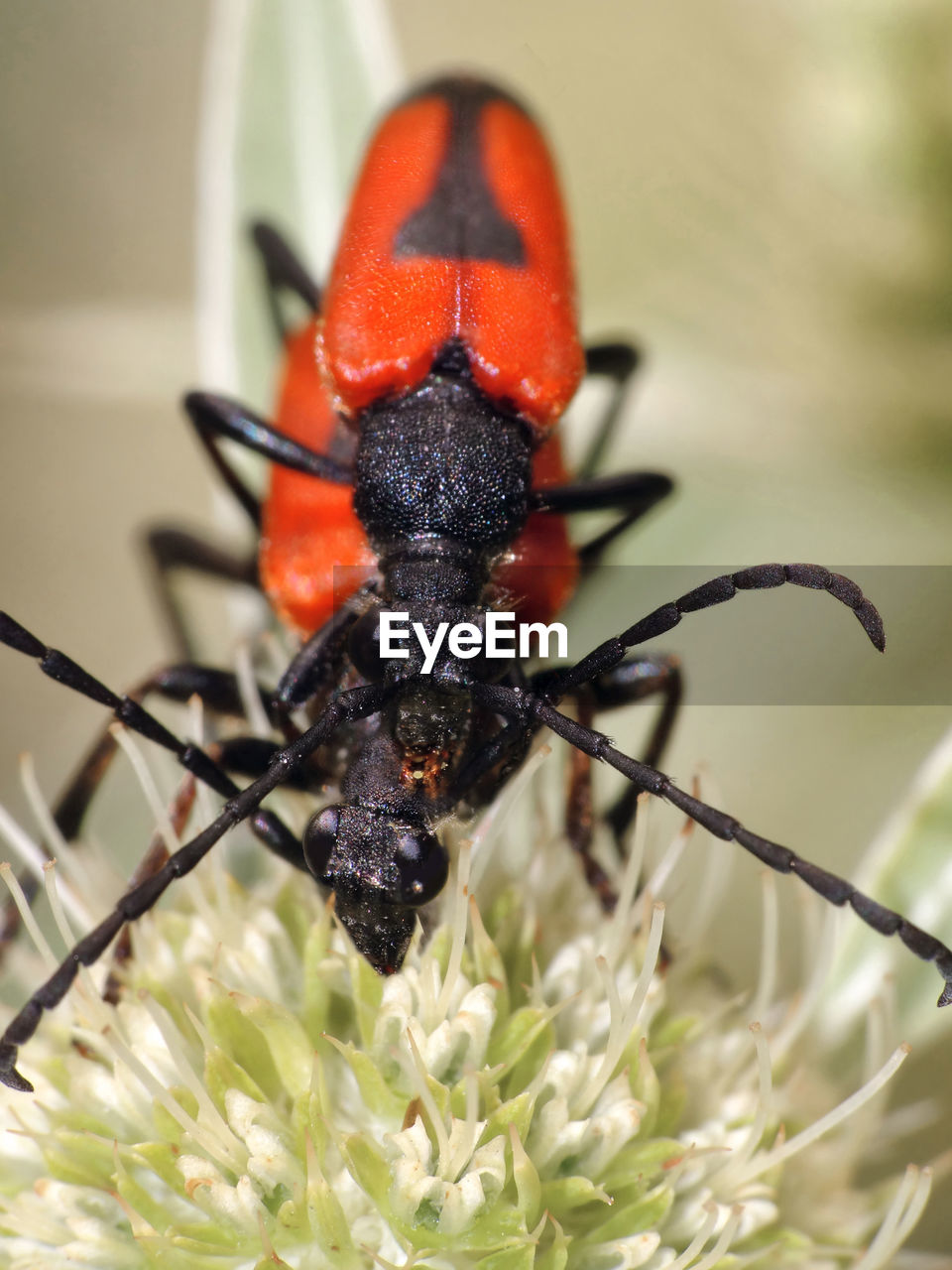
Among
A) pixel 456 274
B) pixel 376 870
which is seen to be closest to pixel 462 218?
pixel 456 274

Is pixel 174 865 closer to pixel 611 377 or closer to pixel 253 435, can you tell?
pixel 253 435

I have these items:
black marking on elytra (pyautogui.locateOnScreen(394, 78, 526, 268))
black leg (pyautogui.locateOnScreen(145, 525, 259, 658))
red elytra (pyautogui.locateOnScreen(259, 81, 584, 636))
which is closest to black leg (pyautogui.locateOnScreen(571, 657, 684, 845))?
red elytra (pyautogui.locateOnScreen(259, 81, 584, 636))

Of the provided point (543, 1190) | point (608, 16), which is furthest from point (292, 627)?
point (608, 16)

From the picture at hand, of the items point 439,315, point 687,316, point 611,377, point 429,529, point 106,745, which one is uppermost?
point 687,316

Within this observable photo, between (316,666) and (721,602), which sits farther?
(316,666)

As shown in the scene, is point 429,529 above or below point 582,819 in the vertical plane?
above

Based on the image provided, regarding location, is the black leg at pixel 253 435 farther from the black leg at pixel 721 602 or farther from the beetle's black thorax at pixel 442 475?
the black leg at pixel 721 602

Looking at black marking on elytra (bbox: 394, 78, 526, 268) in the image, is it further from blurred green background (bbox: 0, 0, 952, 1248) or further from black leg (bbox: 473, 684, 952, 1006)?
black leg (bbox: 473, 684, 952, 1006)
